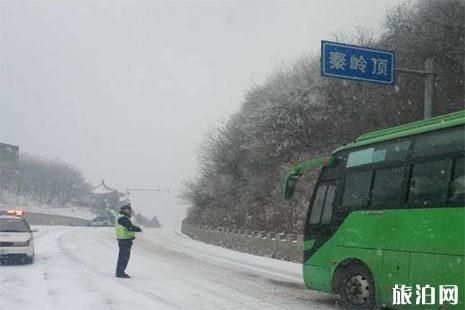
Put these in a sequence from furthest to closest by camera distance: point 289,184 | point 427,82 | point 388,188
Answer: point 427,82, point 289,184, point 388,188

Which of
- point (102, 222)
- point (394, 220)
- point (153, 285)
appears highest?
point (394, 220)

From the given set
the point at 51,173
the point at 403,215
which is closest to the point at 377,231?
the point at 403,215

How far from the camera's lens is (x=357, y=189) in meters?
10.5

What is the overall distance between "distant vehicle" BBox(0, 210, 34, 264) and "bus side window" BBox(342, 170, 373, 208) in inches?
422

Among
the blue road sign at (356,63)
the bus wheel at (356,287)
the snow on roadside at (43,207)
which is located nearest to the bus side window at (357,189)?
the bus wheel at (356,287)

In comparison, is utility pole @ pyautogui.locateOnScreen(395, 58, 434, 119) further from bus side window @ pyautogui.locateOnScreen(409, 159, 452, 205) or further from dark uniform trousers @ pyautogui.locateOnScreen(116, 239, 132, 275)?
dark uniform trousers @ pyautogui.locateOnScreen(116, 239, 132, 275)

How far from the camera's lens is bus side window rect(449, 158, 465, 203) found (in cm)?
808

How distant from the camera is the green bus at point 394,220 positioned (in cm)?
823

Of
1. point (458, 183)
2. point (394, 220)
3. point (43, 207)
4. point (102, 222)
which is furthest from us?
point (43, 207)

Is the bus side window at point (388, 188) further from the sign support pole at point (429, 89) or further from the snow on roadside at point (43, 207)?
the snow on roadside at point (43, 207)

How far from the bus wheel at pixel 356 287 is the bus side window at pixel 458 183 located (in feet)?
7.66

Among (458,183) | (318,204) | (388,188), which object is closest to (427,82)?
(318,204)

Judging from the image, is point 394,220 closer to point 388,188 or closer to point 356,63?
point 388,188

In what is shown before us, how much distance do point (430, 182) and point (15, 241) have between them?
1289 centimetres
